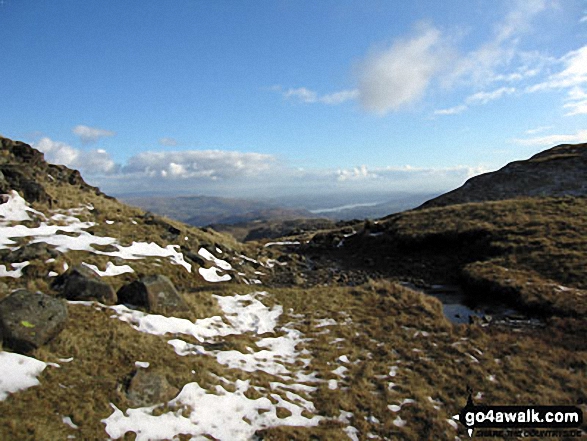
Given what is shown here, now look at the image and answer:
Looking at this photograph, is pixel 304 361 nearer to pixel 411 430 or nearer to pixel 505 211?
pixel 411 430

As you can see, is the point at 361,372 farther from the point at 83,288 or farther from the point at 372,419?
the point at 83,288

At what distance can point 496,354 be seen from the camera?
13.1m

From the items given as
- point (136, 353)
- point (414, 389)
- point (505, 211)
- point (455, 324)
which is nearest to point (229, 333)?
point (136, 353)

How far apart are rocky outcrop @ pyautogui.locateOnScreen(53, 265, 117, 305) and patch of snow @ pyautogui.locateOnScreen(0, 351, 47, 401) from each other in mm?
4586

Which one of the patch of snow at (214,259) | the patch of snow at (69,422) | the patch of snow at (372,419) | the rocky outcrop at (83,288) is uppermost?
the rocky outcrop at (83,288)

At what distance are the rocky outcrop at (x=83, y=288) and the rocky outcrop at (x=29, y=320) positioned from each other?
266 cm

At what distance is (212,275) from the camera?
21484mm

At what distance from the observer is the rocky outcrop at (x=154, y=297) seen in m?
13.2

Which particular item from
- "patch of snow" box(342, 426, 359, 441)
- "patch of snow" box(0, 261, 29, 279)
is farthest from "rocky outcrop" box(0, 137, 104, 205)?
"patch of snow" box(342, 426, 359, 441)

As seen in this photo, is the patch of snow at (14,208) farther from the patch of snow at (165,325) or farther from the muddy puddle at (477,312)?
the muddy puddle at (477,312)

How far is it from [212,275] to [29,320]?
12.6 m

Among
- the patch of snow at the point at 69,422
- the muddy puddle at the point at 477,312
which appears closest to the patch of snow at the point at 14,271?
the patch of snow at the point at 69,422

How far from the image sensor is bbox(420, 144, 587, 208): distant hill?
4719 cm

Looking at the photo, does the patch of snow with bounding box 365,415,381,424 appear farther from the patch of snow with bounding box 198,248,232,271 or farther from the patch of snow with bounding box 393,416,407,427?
the patch of snow with bounding box 198,248,232,271
